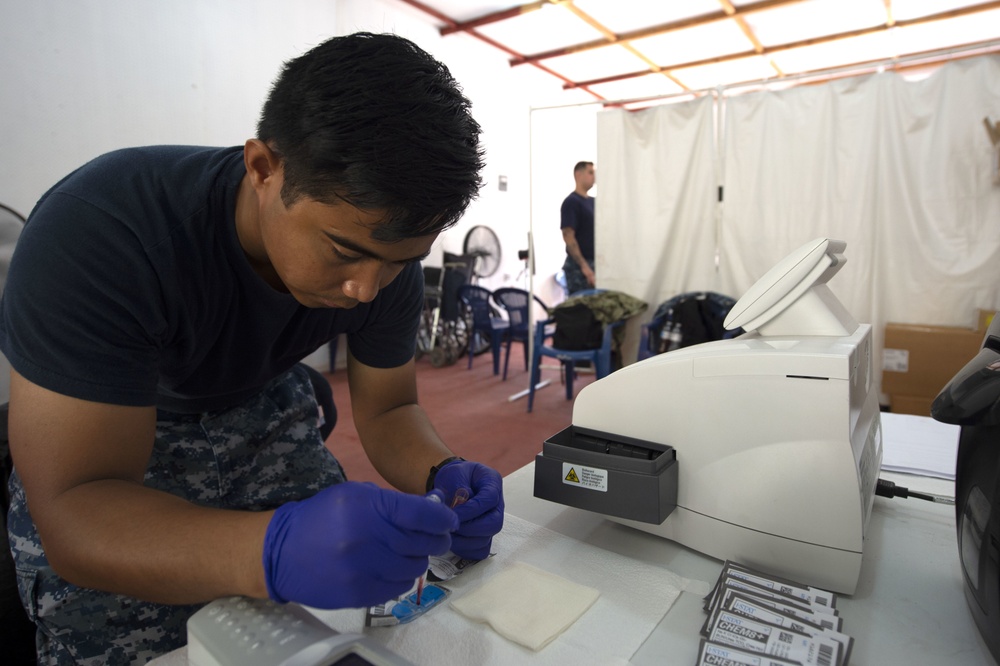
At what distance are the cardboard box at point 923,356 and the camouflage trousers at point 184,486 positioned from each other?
2.63 meters

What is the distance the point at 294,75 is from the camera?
2.04ft

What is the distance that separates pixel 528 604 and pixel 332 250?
17.6 inches

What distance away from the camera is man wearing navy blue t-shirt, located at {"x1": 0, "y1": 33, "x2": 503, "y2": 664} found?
53 centimetres

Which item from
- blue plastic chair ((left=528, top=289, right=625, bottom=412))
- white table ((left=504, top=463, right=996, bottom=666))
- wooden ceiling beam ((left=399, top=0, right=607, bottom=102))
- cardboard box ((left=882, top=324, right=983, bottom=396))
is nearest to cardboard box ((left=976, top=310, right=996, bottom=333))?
cardboard box ((left=882, top=324, right=983, bottom=396))

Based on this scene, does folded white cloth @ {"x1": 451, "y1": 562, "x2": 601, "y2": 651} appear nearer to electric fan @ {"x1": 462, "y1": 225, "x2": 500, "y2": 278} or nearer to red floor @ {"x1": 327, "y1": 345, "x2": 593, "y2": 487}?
red floor @ {"x1": 327, "y1": 345, "x2": 593, "y2": 487}

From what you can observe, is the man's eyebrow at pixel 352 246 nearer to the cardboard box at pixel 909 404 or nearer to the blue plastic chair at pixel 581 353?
the blue plastic chair at pixel 581 353

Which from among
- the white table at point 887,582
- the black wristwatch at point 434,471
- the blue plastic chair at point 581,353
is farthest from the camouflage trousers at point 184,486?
the blue plastic chair at point 581,353

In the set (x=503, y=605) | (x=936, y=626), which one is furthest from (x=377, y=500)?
(x=936, y=626)

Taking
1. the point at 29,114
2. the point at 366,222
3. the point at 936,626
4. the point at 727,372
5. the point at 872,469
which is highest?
the point at 29,114

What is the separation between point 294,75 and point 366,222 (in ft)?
0.60

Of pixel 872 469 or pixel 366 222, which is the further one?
pixel 872 469

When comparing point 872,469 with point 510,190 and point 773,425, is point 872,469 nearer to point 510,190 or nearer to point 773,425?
point 773,425

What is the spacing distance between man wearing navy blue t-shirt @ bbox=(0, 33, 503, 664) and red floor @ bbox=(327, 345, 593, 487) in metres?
1.42

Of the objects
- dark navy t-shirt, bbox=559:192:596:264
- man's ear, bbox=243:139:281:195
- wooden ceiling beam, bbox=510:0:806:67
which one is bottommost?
man's ear, bbox=243:139:281:195
